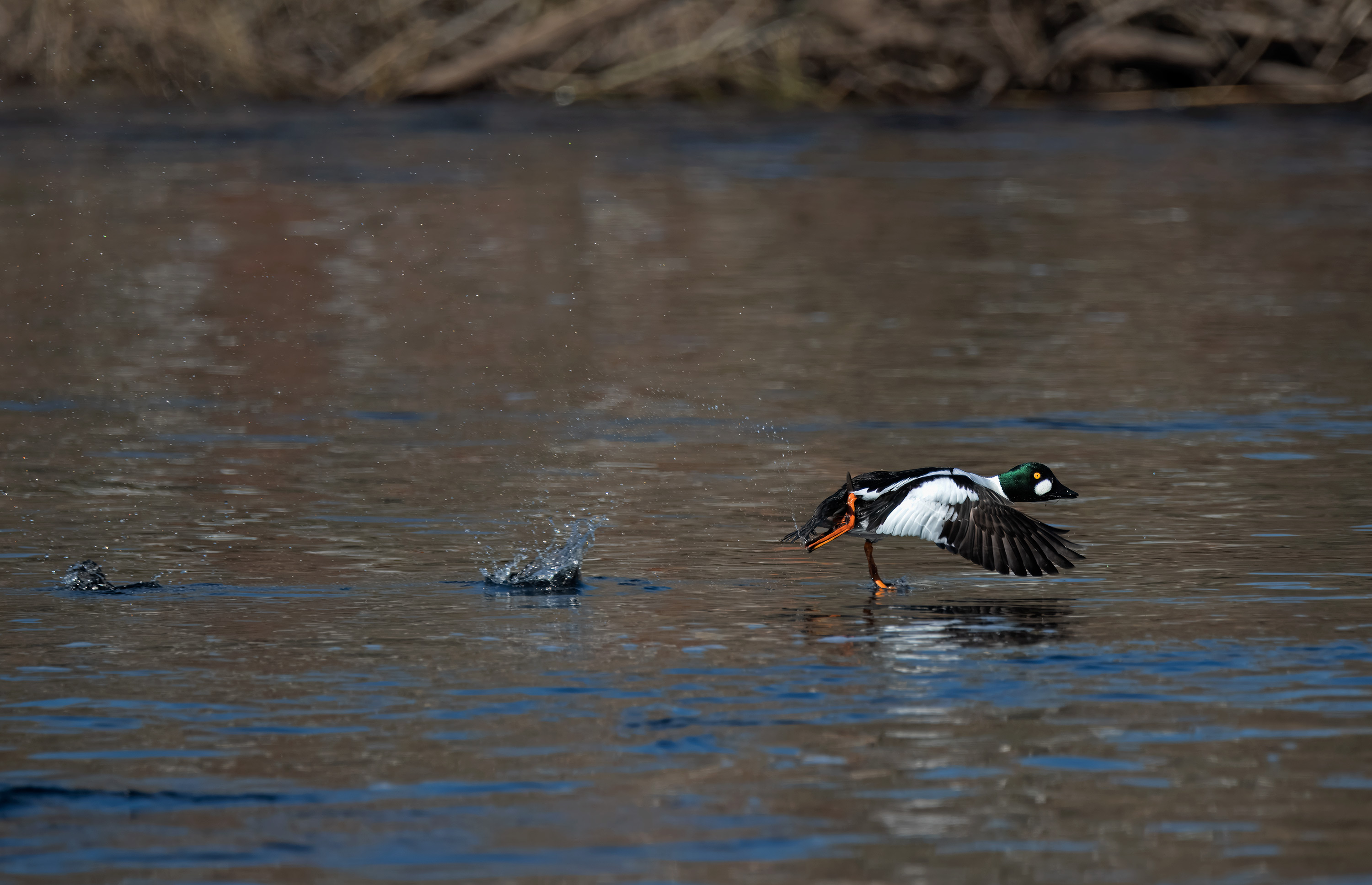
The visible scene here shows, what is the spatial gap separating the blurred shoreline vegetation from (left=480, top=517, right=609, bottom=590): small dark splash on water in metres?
21.6

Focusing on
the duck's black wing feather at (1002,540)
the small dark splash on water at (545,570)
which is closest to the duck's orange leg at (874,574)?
the duck's black wing feather at (1002,540)

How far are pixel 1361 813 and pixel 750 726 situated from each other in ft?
5.06

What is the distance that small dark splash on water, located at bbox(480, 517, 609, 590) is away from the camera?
779 centimetres

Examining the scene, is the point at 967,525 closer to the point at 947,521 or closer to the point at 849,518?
the point at 947,521

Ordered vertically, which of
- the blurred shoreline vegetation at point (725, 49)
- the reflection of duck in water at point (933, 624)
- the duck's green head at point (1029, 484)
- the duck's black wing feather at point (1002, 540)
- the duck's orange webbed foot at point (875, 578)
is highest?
the blurred shoreline vegetation at point (725, 49)

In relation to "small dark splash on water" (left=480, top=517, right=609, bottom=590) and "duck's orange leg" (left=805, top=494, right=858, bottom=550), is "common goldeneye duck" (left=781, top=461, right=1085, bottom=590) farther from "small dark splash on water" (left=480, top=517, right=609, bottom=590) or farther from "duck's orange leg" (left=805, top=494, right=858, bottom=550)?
"small dark splash on water" (left=480, top=517, right=609, bottom=590)

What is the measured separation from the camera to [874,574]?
309 inches

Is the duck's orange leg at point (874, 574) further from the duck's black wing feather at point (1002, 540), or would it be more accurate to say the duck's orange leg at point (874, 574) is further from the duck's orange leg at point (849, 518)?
the duck's black wing feather at point (1002, 540)

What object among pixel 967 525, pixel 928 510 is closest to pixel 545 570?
pixel 928 510

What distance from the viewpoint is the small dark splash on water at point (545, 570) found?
25.6 feet

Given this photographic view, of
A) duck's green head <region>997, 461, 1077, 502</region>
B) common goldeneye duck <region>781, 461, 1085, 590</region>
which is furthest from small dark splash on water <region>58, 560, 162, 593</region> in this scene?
duck's green head <region>997, 461, 1077, 502</region>

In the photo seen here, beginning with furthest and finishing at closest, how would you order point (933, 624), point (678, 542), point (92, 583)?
point (678, 542), point (92, 583), point (933, 624)

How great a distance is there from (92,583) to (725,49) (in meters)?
23.3

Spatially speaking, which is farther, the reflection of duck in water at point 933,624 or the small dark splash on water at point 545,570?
the small dark splash on water at point 545,570
